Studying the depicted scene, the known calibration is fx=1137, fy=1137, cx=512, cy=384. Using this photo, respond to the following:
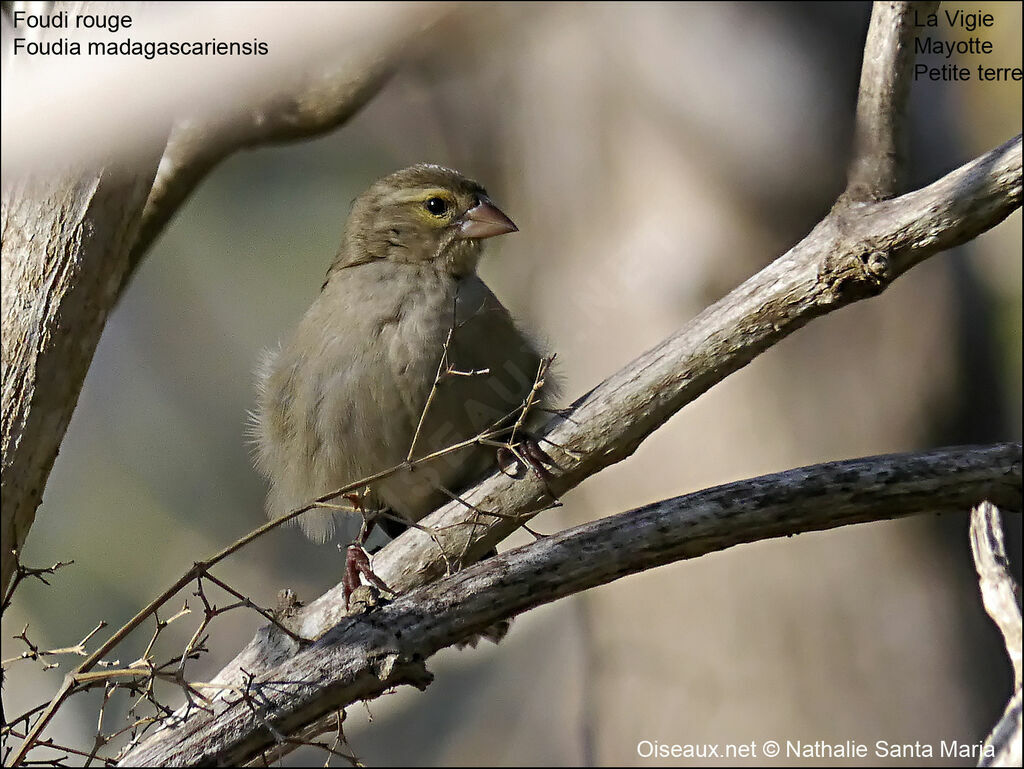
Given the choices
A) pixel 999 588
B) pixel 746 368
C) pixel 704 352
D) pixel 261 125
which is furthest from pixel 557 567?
pixel 746 368

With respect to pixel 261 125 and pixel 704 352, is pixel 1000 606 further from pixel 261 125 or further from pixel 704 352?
pixel 261 125

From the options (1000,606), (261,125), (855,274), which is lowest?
(1000,606)

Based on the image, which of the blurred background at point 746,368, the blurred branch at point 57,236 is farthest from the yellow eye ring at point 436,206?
the blurred branch at point 57,236

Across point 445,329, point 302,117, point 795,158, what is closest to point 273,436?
point 445,329

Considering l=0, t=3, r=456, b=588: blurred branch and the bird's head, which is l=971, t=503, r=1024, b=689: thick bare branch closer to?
l=0, t=3, r=456, b=588: blurred branch

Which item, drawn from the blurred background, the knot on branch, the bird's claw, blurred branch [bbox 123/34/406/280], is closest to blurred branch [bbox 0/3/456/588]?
the bird's claw

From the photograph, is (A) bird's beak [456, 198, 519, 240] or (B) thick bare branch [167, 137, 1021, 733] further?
(A) bird's beak [456, 198, 519, 240]

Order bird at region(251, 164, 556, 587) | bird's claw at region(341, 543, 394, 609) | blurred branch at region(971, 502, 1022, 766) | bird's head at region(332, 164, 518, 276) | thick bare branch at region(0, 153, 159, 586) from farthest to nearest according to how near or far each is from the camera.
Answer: bird's head at region(332, 164, 518, 276)
bird at region(251, 164, 556, 587)
bird's claw at region(341, 543, 394, 609)
thick bare branch at region(0, 153, 159, 586)
blurred branch at region(971, 502, 1022, 766)

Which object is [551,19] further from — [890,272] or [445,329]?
[890,272]
